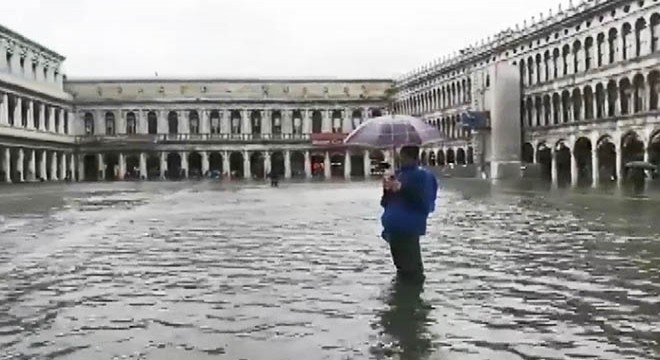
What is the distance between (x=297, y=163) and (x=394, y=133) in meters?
97.9

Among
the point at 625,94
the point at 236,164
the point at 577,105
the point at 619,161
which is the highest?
the point at 625,94

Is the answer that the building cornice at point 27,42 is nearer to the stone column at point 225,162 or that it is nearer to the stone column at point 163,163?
the stone column at point 163,163

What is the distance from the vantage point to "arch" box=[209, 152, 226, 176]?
4198 inches

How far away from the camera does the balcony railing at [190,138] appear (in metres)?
101

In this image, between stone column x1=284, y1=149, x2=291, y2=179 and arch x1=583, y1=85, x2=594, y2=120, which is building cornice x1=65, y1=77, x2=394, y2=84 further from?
arch x1=583, y1=85, x2=594, y2=120

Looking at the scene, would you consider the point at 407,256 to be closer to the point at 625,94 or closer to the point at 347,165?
the point at 625,94

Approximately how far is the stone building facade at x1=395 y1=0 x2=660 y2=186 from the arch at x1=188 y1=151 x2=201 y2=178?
40336mm

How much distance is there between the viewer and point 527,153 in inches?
2648

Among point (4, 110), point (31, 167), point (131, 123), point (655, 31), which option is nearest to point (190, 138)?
point (131, 123)

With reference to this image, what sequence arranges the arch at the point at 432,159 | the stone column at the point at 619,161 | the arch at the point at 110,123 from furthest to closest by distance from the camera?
1. the arch at the point at 110,123
2. the arch at the point at 432,159
3. the stone column at the point at 619,161

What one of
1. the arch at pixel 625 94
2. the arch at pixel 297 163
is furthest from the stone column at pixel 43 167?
the arch at pixel 625 94

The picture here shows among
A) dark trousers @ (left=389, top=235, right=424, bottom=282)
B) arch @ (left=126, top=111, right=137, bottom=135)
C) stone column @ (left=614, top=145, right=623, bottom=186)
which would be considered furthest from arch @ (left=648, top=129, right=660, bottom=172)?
arch @ (left=126, top=111, right=137, bottom=135)

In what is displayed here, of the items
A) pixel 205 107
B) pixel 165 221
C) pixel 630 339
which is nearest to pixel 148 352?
pixel 630 339

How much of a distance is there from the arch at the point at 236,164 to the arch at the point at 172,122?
777cm
